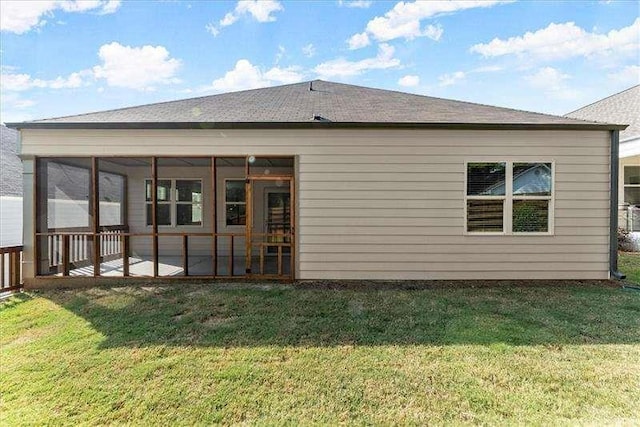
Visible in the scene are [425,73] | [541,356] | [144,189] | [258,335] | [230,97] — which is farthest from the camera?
[425,73]

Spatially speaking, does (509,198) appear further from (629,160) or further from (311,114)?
(629,160)

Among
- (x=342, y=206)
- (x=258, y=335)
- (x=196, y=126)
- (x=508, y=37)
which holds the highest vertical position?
(x=508, y=37)

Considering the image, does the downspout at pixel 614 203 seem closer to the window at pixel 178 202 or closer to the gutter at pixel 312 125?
the gutter at pixel 312 125

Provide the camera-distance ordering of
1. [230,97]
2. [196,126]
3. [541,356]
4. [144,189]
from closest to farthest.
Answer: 1. [541,356]
2. [196,126]
3. [230,97]
4. [144,189]

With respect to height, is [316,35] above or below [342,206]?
above

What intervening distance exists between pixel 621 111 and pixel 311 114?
13.5 meters

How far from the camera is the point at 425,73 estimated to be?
429 inches

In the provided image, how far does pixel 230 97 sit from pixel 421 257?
648 centimetres

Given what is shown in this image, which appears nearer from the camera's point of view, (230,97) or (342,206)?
(342,206)

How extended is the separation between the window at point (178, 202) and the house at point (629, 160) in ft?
43.8

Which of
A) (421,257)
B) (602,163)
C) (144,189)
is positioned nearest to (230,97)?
(144,189)

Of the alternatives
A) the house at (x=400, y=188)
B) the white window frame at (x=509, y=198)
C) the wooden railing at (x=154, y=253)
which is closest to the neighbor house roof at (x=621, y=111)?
the house at (x=400, y=188)

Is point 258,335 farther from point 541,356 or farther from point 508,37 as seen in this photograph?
point 508,37

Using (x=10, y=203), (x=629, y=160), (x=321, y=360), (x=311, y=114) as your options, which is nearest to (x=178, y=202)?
(x=311, y=114)
